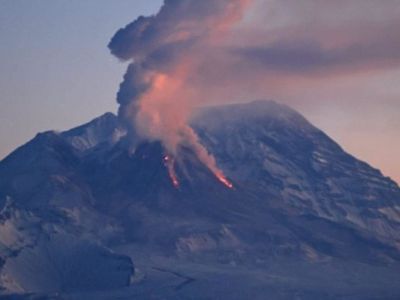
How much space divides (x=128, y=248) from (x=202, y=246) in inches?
473

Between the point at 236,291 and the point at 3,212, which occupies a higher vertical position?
the point at 3,212

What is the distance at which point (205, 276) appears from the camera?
543ft

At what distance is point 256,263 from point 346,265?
51.8 feet

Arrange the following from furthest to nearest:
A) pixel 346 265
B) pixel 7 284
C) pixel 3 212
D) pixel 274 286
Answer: pixel 346 265
pixel 3 212
pixel 274 286
pixel 7 284

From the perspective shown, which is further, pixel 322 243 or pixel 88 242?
pixel 322 243

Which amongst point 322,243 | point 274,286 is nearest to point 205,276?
point 274,286

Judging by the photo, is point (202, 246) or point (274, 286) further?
point (202, 246)

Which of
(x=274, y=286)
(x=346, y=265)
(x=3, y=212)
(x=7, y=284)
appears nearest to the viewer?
(x=7, y=284)

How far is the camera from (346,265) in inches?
7392

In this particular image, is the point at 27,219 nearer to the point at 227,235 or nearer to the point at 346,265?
the point at 227,235

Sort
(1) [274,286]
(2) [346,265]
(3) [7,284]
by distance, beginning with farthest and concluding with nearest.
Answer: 1. (2) [346,265]
2. (1) [274,286]
3. (3) [7,284]

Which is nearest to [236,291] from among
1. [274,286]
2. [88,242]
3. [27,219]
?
[274,286]

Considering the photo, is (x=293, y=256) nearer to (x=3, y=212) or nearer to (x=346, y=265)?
(x=346, y=265)

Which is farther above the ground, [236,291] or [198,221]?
[198,221]
